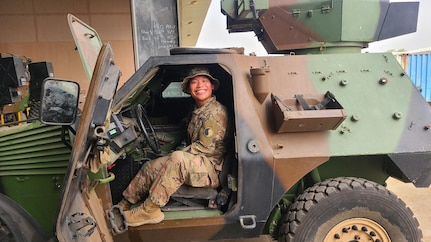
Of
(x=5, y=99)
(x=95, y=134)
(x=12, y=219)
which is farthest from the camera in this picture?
(x=5, y=99)

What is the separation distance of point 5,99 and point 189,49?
4.23 meters

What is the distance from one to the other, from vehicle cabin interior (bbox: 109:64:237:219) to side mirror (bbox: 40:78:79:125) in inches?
44.4

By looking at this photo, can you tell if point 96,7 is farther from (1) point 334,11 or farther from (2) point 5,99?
(1) point 334,11

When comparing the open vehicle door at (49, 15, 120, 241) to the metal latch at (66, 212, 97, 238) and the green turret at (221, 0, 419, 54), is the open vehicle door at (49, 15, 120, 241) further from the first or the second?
the green turret at (221, 0, 419, 54)

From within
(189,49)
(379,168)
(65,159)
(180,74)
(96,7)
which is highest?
(96,7)

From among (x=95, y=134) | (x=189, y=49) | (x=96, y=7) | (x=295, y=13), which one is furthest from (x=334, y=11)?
(x=96, y=7)

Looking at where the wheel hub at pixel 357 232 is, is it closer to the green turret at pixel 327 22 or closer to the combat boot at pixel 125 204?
the combat boot at pixel 125 204

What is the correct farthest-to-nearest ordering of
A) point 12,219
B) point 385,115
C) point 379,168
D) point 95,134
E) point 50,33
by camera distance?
point 50,33 → point 379,168 → point 385,115 → point 12,219 → point 95,134

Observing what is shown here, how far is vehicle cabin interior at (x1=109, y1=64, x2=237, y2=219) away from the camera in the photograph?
299 centimetres

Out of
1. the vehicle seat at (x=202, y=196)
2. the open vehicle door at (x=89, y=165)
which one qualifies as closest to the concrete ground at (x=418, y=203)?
the vehicle seat at (x=202, y=196)

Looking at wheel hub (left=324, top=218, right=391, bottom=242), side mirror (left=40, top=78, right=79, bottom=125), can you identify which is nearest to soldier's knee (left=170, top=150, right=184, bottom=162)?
side mirror (left=40, top=78, right=79, bottom=125)

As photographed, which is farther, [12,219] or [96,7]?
[96,7]

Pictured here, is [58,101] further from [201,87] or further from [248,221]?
[248,221]

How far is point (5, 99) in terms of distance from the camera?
5.90 m
